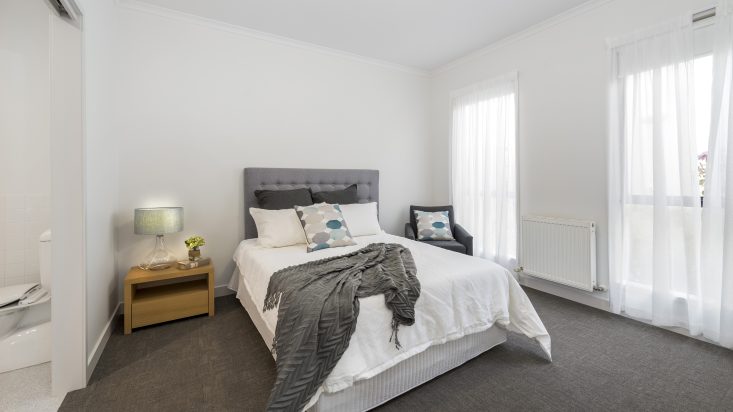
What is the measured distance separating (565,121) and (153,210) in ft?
12.8

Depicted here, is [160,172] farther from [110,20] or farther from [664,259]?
[664,259]

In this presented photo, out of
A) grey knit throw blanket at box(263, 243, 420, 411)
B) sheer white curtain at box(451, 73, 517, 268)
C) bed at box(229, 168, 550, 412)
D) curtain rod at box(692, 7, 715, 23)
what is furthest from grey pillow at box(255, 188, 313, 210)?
curtain rod at box(692, 7, 715, 23)

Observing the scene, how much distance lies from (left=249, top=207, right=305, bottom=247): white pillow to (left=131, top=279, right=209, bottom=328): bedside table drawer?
27.1 inches

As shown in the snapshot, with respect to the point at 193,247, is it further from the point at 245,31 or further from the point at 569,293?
the point at 569,293

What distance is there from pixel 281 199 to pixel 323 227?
2.13 feet

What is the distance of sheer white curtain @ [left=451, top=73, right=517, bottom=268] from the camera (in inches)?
144

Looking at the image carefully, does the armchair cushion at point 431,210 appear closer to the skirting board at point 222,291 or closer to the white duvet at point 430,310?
the white duvet at point 430,310

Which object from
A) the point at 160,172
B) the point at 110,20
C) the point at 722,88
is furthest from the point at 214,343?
the point at 722,88

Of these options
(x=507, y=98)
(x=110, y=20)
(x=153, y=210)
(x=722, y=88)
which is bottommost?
(x=153, y=210)

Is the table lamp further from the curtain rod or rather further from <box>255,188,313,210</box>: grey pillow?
the curtain rod

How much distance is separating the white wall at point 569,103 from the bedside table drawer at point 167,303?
3422mm

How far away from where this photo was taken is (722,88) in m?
2.20

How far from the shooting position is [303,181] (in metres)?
3.61

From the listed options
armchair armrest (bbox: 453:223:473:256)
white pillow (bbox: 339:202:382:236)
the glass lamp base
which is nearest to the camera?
the glass lamp base
